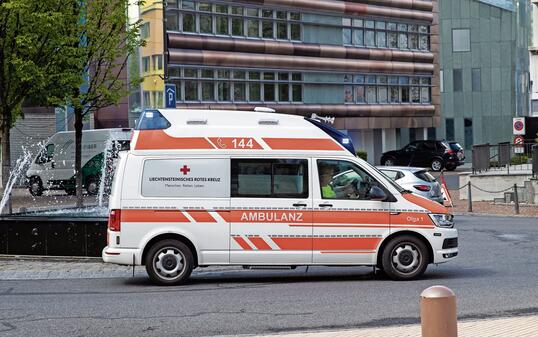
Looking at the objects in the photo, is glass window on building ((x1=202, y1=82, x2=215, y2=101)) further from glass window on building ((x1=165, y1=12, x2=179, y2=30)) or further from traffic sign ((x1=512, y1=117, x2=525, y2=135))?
traffic sign ((x1=512, y1=117, x2=525, y2=135))

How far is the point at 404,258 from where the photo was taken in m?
13.4

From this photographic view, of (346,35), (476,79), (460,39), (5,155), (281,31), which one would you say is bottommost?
(5,155)

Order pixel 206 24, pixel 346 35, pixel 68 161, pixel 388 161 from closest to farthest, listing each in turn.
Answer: pixel 68 161
pixel 206 24
pixel 388 161
pixel 346 35

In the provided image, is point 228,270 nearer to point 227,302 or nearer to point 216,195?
point 216,195

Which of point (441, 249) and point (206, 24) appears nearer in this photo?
point (441, 249)

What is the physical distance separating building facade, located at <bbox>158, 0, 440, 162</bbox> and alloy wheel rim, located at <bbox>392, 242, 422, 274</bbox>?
3186 cm

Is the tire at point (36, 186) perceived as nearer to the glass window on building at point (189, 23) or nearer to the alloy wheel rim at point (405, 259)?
the glass window on building at point (189, 23)

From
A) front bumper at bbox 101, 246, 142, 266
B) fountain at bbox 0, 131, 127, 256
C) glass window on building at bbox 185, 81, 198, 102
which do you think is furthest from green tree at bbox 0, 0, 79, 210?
glass window on building at bbox 185, 81, 198, 102

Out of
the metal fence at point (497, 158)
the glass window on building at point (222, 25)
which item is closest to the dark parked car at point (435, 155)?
the glass window on building at point (222, 25)

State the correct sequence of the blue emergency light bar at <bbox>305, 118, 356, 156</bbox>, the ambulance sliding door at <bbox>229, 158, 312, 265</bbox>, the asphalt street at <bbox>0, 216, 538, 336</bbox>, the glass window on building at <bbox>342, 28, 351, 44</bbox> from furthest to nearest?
the glass window on building at <bbox>342, 28, 351, 44</bbox>
the blue emergency light bar at <bbox>305, 118, 356, 156</bbox>
the ambulance sliding door at <bbox>229, 158, 312, 265</bbox>
the asphalt street at <bbox>0, 216, 538, 336</bbox>

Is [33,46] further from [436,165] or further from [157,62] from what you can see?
[436,165]

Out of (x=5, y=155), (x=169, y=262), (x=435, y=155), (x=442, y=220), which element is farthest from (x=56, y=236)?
(x=435, y=155)

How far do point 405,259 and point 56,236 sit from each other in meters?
6.34

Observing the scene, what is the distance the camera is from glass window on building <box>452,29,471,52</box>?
229 ft
